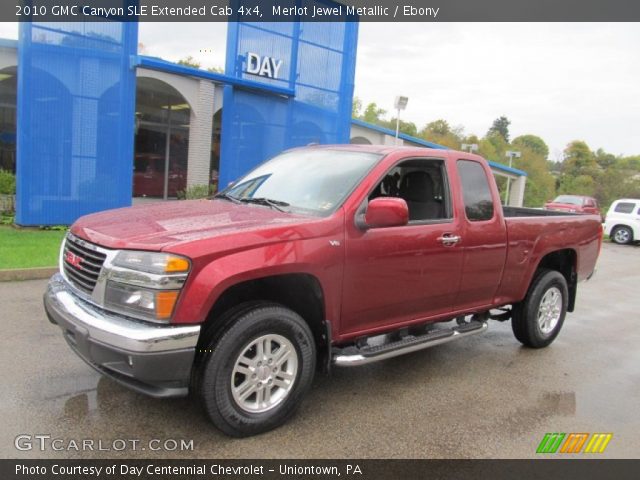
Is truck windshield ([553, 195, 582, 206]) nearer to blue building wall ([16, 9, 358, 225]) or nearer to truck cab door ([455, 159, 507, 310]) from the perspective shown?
blue building wall ([16, 9, 358, 225])

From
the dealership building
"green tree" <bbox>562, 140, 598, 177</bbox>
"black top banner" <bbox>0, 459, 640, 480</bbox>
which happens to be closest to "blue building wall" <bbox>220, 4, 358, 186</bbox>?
the dealership building

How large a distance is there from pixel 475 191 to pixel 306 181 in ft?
5.37

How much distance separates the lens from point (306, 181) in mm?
4336

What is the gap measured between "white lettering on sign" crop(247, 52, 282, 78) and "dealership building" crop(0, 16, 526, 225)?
1.0 inches

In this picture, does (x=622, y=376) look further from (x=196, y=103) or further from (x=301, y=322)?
(x=196, y=103)

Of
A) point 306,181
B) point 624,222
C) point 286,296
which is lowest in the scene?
point 624,222

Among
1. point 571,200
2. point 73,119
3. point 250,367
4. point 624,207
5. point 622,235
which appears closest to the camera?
point 250,367

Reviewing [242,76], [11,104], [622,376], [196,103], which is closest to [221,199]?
[622,376]

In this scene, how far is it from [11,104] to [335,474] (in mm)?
18918

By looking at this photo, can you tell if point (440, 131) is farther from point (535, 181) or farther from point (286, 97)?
point (286, 97)

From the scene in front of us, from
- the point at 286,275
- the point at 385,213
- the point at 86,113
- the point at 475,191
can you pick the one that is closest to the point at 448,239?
the point at 475,191

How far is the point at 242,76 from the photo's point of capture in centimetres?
1313

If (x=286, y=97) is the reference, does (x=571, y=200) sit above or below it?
below

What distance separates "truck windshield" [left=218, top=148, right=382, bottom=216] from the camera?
4035 millimetres
